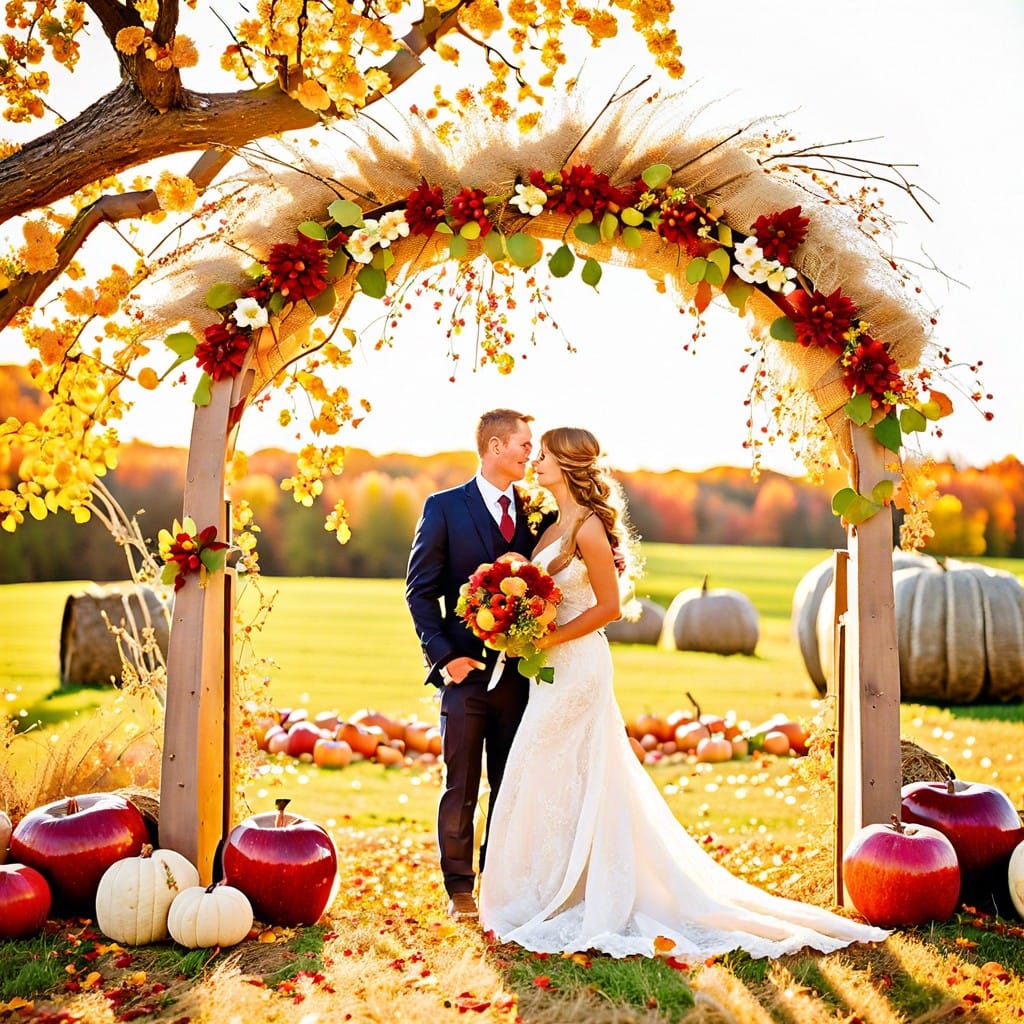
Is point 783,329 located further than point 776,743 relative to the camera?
No

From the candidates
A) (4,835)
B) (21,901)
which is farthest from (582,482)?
(4,835)

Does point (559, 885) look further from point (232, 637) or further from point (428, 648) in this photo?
point (232, 637)

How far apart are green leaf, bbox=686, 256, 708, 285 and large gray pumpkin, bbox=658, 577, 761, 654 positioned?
9.80 metres

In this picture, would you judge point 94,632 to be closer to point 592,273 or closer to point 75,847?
point 75,847

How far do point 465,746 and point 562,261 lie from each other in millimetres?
2114

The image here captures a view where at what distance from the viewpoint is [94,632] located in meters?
11.2

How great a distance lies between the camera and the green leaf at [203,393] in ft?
15.4

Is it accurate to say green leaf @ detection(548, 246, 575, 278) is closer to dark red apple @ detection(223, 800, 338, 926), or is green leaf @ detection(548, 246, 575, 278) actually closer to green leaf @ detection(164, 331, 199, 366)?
green leaf @ detection(164, 331, 199, 366)

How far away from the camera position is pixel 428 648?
4.77 meters

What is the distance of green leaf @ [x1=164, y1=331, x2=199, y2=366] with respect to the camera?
469 cm

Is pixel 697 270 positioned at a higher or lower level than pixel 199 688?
higher

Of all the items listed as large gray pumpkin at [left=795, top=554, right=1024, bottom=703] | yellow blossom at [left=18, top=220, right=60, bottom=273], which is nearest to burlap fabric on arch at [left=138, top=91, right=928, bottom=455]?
yellow blossom at [left=18, top=220, right=60, bottom=273]

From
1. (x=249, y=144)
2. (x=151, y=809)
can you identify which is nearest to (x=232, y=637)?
(x=151, y=809)

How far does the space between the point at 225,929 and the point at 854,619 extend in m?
2.81
